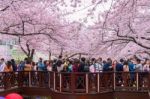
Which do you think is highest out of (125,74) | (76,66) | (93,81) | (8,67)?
(76,66)

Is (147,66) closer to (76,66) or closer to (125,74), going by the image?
(125,74)

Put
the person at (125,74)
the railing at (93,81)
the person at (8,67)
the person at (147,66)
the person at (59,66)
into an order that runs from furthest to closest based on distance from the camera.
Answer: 1. the person at (8,67)
2. the person at (59,66)
3. the person at (125,74)
4. the person at (147,66)
5. the railing at (93,81)

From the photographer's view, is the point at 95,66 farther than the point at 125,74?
Yes

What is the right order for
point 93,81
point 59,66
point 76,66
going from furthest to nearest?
point 59,66
point 93,81
point 76,66

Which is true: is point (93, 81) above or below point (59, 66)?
below

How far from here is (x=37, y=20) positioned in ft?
66.9

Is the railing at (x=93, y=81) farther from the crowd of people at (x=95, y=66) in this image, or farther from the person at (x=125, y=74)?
the crowd of people at (x=95, y=66)

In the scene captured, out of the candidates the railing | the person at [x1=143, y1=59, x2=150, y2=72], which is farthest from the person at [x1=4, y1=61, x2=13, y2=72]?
the person at [x1=143, y1=59, x2=150, y2=72]

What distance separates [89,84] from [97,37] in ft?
17.5

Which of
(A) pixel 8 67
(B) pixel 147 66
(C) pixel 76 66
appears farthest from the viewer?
(A) pixel 8 67

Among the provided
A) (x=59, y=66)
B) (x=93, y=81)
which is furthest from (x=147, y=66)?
(x=59, y=66)

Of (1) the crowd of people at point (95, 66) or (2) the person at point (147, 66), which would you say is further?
(2) the person at point (147, 66)

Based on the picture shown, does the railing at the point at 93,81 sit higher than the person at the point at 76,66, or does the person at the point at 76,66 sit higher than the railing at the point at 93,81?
the person at the point at 76,66

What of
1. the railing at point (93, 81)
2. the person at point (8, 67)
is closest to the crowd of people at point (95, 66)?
the person at point (8, 67)
